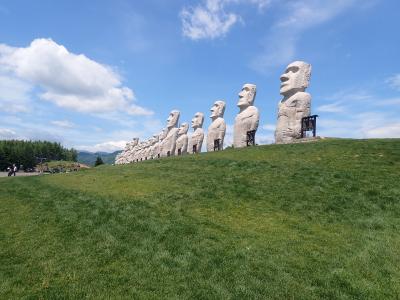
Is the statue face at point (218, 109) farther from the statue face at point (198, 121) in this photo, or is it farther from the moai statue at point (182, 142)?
the moai statue at point (182, 142)

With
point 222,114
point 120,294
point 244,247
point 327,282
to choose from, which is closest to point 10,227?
point 120,294

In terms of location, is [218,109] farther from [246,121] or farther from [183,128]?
[183,128]

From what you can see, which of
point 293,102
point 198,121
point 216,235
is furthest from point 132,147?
point 216,235

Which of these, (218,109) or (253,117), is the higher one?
(218,109)

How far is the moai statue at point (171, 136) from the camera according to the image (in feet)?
137

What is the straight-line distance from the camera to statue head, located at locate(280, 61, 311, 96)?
24688 millimetres

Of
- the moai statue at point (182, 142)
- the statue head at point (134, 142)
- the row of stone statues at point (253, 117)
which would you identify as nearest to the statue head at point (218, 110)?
the row of stone statues at point (253, 117)

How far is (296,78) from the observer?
24.7 meters

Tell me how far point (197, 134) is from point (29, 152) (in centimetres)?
7373

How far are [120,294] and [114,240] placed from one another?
2695 millimetres

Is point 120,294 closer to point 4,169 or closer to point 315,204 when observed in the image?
point 315,204

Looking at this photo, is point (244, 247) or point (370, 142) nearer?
point (244, 247)

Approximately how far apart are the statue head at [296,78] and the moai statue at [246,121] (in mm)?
3519

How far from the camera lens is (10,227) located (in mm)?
11570
